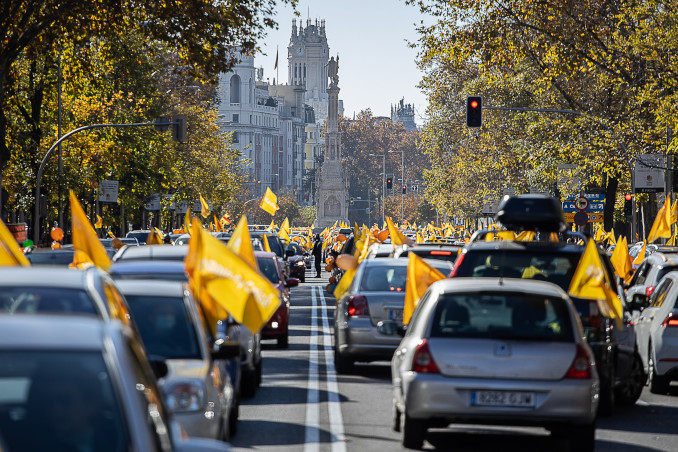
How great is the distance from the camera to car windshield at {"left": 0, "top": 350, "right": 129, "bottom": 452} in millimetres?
4422

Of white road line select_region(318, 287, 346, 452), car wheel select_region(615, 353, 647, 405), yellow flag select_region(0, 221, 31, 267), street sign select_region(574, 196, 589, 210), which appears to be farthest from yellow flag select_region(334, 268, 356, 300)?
street sign select_region(574, 196, 589, 210)

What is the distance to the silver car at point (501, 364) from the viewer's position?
10.1m

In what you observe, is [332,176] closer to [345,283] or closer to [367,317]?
[345,283]

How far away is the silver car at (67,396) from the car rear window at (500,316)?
19.7ft

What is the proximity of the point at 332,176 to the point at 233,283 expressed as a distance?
13848 centimetres

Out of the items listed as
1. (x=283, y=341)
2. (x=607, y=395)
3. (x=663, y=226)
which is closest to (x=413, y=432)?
(x=607, y=395)

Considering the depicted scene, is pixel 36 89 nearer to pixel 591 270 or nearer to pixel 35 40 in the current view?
pixel 35 40

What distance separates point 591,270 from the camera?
12.4 metres

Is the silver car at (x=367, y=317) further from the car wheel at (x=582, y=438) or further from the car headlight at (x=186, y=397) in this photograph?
the car headlight at (x=186, y=397)

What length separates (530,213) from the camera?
1562 cm

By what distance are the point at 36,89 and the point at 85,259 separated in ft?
103

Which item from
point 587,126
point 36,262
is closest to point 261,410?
point 36,262

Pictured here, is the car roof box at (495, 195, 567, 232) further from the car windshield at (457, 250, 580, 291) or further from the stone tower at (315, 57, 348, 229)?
the stone tower at (315, 57, 348, 229)

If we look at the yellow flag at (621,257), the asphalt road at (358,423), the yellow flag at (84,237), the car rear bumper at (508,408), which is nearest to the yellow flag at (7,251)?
the yellow flag at (84,237)
